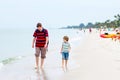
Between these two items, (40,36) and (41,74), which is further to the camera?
(40,36)

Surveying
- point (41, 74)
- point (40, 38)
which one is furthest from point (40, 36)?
point (41, 74)

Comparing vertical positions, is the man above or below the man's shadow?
above

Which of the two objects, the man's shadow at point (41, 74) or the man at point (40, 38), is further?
the man at point (40, 38)

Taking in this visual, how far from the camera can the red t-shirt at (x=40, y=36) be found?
11898 millimetres

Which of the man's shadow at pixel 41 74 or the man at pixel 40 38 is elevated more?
the man at pixel 40 38

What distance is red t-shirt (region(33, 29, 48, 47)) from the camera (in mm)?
11898

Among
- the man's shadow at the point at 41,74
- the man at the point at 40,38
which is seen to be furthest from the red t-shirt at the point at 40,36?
the man's shadow at the point at 41,74

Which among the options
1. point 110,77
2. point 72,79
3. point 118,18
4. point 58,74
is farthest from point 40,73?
point 118,18

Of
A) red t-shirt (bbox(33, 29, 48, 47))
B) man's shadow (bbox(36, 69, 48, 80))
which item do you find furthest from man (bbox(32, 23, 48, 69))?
man's shadow (bbox(36, 69, 48, 80))

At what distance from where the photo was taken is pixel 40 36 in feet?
39.2

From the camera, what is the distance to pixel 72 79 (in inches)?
400

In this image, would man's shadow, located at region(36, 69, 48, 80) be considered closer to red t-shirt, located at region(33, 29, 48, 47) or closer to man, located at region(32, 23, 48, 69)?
man, located at region(32, 23, 48, 69)

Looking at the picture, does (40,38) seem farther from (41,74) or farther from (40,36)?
(41,74)

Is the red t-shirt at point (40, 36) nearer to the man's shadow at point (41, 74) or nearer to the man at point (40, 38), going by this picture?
the man at point (40, 38)
